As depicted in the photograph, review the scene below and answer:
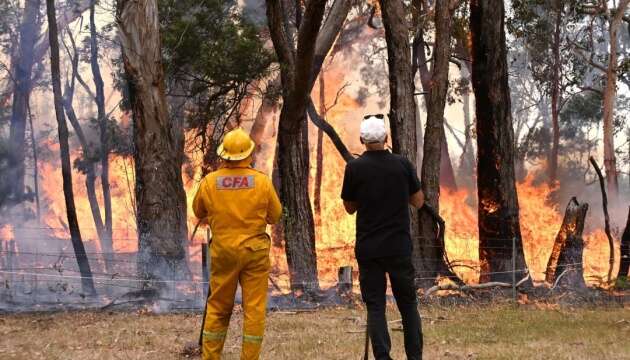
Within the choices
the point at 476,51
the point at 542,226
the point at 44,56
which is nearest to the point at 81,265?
the point at 476,51

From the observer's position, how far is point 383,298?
6809 millimetres

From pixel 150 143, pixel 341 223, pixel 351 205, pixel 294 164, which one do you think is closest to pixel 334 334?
pixel 351 205

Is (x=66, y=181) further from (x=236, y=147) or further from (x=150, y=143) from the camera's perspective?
(x=236, y=147)

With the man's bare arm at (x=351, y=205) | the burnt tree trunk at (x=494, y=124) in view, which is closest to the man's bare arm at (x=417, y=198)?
the man's bare arm at (x=351, y=205)

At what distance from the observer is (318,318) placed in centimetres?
1166

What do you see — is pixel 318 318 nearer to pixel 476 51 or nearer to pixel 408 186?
pixel 408 186

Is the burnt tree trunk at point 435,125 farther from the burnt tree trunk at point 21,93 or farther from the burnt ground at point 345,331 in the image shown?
the burnt tree trunk at point 21,93

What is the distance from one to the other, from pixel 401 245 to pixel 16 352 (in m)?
4.59

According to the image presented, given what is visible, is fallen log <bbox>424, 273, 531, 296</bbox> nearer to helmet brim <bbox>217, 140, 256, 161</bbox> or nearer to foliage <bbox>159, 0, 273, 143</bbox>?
helmet brim <bbox>217, 140, 256, 161</bbox>

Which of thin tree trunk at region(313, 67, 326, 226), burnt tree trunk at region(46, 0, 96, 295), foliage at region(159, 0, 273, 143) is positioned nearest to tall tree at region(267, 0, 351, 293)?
foliage at region(159, 0, 273, 143)

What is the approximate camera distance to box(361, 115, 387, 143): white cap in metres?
6.68

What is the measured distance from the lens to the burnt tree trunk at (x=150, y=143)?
47.5 feet

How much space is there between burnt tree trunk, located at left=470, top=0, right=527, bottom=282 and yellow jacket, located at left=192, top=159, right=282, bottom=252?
33.4ft

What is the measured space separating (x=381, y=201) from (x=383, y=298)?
0.78m
